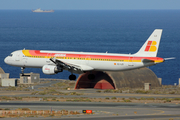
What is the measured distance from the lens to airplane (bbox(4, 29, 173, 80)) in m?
72.9

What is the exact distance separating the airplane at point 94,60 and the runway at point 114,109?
7.41 meters

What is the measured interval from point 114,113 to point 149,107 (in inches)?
353

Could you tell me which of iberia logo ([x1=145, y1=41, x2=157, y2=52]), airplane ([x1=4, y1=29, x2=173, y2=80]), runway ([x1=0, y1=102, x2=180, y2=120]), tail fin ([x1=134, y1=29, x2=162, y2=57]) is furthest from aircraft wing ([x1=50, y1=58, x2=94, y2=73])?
iberia logo ([x1=145, y1=41, x2=157, y2=52])

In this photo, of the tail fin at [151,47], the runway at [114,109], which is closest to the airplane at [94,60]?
the tail fin at [151,47]

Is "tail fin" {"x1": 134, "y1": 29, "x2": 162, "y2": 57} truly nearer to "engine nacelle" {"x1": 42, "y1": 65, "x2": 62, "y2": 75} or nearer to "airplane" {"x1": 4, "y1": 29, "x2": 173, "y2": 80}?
"airplane" {"x1": 4, "y1": 29, "x2": 173, "y2": 80}

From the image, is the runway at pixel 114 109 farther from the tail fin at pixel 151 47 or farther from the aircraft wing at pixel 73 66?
the tail fin at pixel 151 47

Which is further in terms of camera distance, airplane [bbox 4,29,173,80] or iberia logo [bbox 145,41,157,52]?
iberia logo [bbox 145,41,157,52]

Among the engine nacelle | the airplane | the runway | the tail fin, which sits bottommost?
the runway

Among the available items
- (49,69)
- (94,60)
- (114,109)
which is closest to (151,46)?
(94,60)

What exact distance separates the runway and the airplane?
741cm

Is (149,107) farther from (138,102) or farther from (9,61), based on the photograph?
(9,61)

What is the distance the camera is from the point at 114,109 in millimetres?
63031

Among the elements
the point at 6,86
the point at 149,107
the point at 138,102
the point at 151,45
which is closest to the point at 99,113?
the point at 149,107

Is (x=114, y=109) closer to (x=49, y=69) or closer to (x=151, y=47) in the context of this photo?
(x=151, y=47)
